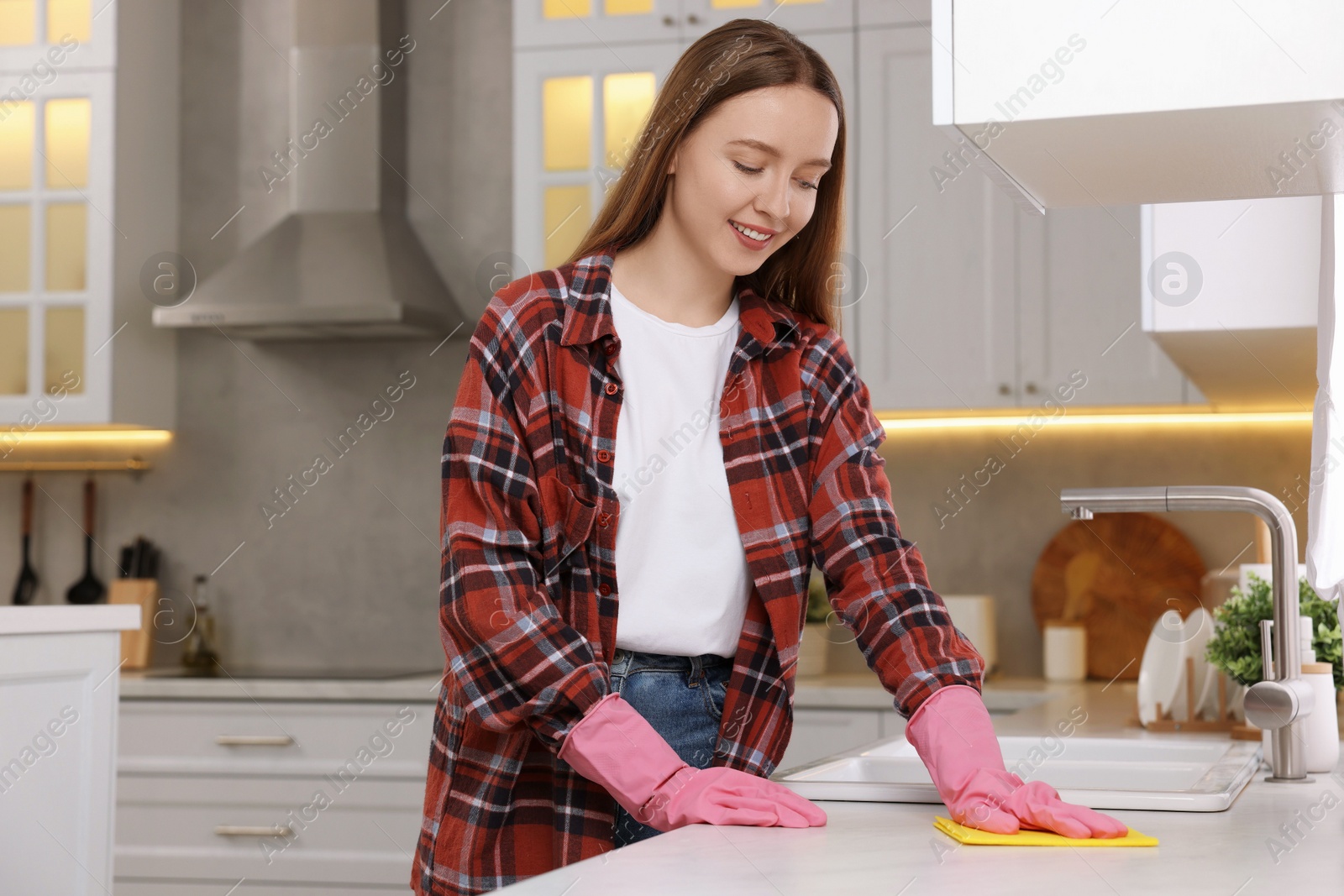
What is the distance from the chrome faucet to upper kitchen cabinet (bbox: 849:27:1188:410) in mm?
1405

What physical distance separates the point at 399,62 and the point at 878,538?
8.31 feet

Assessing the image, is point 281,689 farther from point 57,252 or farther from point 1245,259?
point 1245,259

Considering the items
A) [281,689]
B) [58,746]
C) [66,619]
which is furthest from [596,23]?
[58,746]

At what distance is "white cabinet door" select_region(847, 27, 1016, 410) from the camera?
274cm

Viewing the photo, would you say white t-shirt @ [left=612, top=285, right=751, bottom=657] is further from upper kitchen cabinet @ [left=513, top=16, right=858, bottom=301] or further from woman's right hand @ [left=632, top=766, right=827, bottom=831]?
upper kitchen cabinet @ [left=513, top=16, right=858, bottom=301]

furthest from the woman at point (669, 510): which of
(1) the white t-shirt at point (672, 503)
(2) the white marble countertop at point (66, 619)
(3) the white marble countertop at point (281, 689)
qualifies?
(3) the white marble countertop at point (281, 689)

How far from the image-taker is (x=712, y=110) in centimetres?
112

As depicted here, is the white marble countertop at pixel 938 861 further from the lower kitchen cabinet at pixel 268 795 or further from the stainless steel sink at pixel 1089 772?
the lower kitchen cabinet at pixel 268 795

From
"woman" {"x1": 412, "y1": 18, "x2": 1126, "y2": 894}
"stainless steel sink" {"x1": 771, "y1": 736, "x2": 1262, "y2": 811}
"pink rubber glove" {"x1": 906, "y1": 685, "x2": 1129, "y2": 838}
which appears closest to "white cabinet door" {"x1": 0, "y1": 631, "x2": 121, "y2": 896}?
"woman" {"x1": 412, "y1": 18, "x2": 1126, "y2": 894}

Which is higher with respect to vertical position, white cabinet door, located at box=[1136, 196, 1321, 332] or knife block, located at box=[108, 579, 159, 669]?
white cabinet door, located at box=[1136, 196, 1321, 332]

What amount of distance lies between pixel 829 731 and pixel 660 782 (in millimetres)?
1726

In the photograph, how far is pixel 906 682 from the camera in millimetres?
1032

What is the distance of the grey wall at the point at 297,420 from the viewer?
3.24 m

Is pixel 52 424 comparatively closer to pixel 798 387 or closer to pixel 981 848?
pixel 798 387
